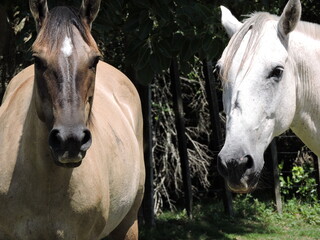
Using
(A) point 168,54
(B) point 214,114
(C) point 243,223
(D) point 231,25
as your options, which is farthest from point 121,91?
(C) point 243,223

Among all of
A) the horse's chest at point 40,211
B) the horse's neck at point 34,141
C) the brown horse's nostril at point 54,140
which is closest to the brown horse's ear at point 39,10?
the horse's neck at point 34,141

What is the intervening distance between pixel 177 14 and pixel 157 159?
438 centimetres

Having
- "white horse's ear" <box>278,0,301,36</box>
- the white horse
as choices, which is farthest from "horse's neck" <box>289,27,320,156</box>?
"white horse's ear" <box>278,0,301,36</box>

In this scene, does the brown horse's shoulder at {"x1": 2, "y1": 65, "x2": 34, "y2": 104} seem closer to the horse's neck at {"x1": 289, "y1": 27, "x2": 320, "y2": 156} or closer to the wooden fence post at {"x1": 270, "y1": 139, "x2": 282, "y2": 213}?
the horse's neck at {"x1": 289, "y1": 27, "x2": 320, "y2": 156}

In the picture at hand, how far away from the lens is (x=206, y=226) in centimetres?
776

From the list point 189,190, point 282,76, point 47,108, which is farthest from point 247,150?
point 189,190

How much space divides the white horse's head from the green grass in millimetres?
3851

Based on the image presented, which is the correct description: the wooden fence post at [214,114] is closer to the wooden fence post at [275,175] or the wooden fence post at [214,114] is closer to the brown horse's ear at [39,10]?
the wooden fence post at [275,175]

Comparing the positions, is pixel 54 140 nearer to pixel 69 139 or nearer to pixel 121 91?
pixel 69 139

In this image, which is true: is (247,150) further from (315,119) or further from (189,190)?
(189,190)

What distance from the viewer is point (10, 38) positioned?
659cm

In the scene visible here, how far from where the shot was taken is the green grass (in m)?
7.33

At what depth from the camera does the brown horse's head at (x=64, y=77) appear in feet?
10.2

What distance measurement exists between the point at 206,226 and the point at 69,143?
4.90 m
